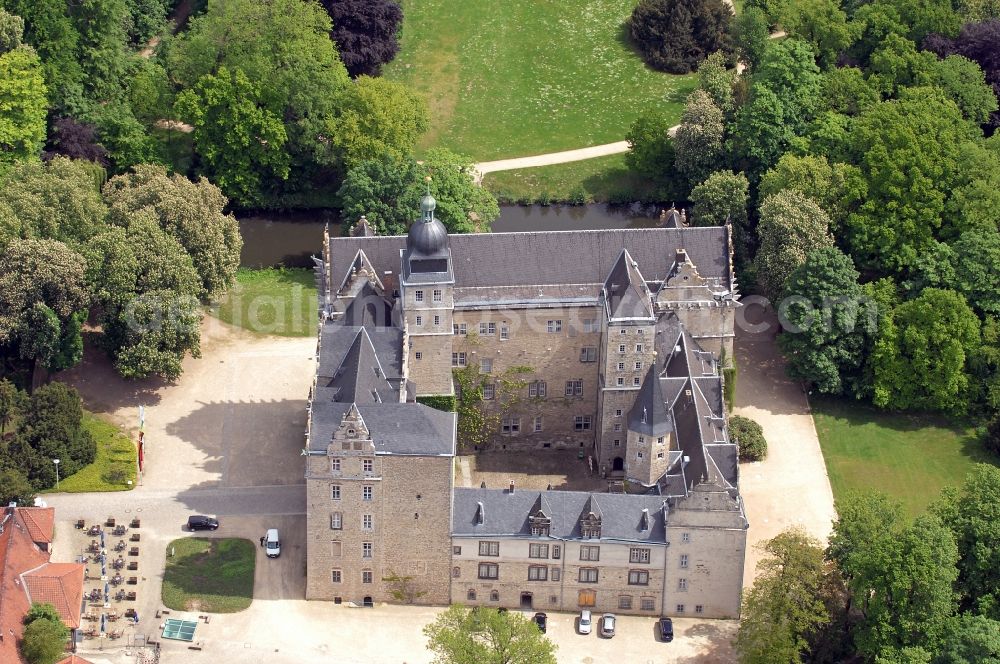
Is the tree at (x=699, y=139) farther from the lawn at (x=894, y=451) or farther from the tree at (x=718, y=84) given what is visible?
the lawn at (x=894, y=451)

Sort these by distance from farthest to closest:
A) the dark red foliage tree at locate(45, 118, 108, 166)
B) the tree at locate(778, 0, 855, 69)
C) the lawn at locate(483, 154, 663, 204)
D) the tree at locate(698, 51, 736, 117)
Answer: the lawn at locate(483, 154, 663, 204) < the tree at locate(778, 0, 855, 69) < the tree at locate(698, 51, 736, 117) < the dark red foliage tree at locate(45, 118, 108, 166)

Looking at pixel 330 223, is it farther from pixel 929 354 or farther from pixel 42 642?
pixel 42 642

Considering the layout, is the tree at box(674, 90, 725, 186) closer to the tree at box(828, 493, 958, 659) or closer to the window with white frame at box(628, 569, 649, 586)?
the window with white frame at box(628, 569, 649, 586)

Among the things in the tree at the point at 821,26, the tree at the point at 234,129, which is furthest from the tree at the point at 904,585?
the tree at the point at 234,129

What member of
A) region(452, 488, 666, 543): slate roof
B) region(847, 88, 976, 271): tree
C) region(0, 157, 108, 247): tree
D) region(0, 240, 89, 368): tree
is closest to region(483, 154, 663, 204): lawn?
region(847, 88, 976, 271): tree

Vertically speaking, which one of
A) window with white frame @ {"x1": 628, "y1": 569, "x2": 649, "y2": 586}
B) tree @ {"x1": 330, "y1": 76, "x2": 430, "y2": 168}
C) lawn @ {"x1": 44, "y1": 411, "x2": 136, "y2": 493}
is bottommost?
window with white frame @ {"x1": 628, "y1": 569, "x2": 649, "y2": 586}

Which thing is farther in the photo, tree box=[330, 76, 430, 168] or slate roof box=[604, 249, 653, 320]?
tree box=[330, 76, 430, 168]

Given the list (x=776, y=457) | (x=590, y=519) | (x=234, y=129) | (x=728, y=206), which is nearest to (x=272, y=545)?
(x=590, y=519)
